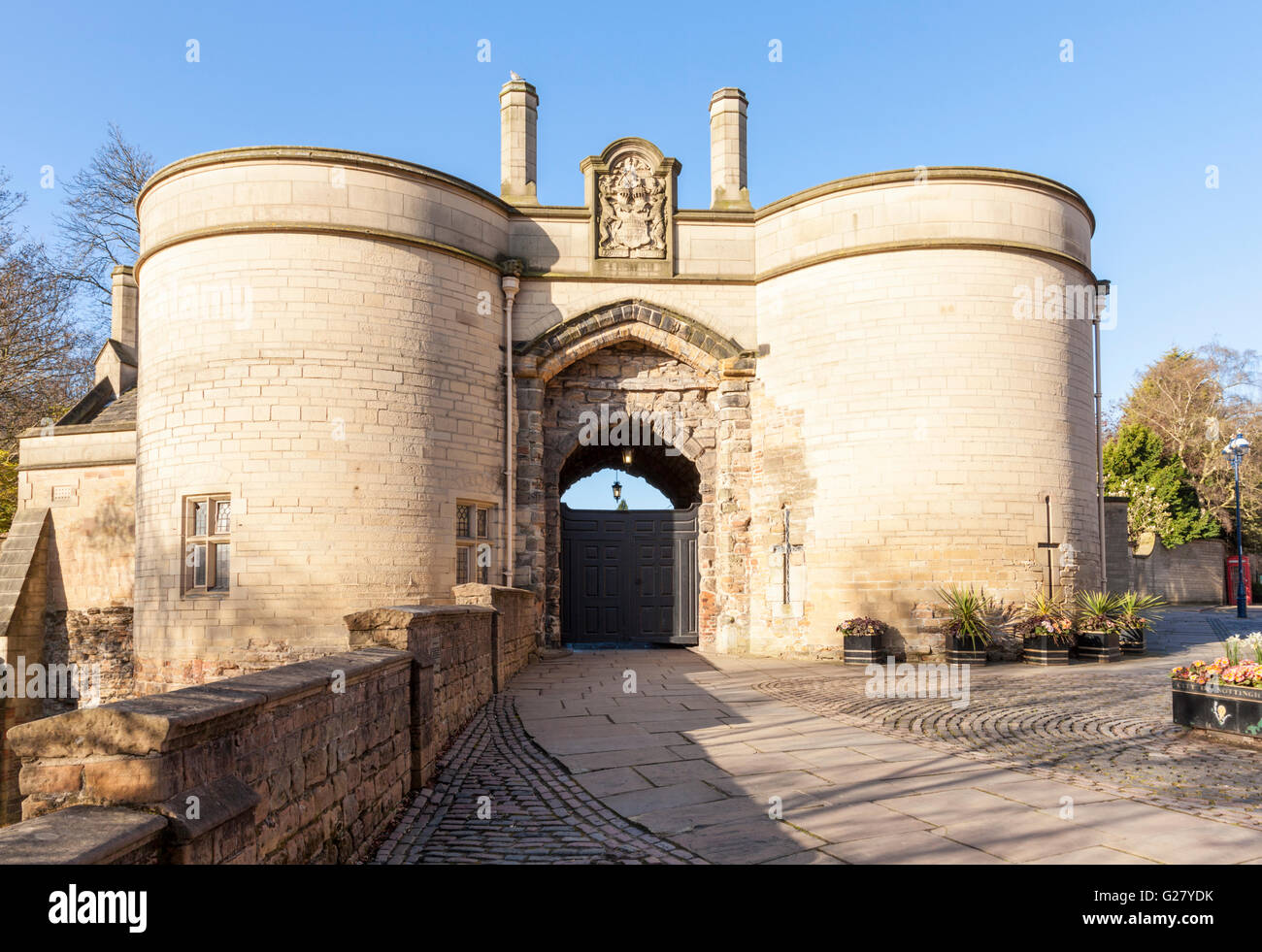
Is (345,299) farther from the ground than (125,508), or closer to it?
farther from the ground

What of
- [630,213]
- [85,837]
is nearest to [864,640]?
[630,213]

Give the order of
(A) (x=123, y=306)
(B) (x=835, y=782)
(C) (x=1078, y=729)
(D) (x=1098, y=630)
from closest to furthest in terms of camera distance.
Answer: (B) (x=835, y=782) → (C) (x=1078, y=729) → (D) (x=1098, y=630) → (A) (x=123, y=306)

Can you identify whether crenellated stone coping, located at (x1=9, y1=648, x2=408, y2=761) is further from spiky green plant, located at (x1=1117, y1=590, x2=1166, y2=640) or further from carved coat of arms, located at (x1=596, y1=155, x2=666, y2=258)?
spiky green plant, located at (x1=1117, y1=590, x2=1166, y2=640)

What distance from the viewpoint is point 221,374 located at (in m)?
12.5

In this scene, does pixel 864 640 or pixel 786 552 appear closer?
pixel 864 640

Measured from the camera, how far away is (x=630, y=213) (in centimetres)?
1518

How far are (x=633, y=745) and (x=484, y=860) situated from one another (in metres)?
2.79

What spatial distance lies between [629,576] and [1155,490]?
2742cm

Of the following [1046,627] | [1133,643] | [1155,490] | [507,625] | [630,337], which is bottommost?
[1133,643]

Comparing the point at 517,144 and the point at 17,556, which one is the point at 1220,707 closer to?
the point at 517,144

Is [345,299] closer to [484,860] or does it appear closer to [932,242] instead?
[932,242]

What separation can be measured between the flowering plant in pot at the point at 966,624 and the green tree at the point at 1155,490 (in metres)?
24.8

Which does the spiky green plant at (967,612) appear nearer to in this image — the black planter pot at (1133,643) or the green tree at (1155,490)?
the black planter pot at (1133,643)
